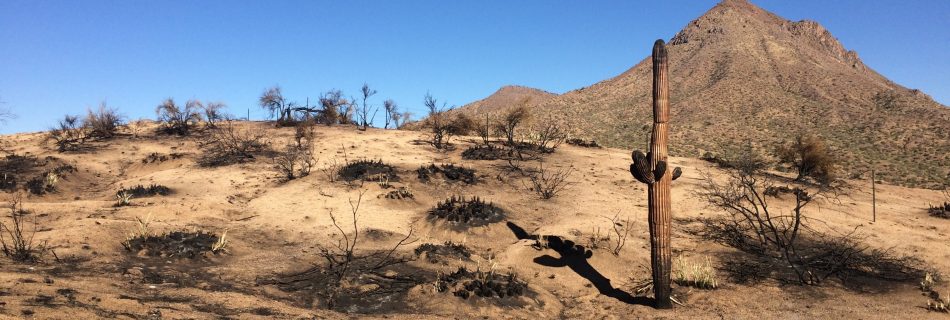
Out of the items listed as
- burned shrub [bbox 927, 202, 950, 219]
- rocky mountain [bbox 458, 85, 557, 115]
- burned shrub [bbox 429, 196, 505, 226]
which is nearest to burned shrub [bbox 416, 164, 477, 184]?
burned shrub [bbox 429, 196, 505, 226]

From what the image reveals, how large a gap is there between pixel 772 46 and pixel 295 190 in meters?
68.4

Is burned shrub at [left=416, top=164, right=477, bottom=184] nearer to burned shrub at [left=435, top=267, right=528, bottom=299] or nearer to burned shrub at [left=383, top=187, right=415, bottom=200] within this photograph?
burned shrub at [left=383, top=187, right=415, bottom=200]

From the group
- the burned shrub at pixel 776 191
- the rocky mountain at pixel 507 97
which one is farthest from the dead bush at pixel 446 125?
the rocky mountain at pixel 507 97

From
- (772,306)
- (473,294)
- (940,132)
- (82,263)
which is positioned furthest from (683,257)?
(940,132)

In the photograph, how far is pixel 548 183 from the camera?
16.1 metres

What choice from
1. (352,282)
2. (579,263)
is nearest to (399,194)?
(579,263)

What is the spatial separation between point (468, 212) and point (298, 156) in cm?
1148

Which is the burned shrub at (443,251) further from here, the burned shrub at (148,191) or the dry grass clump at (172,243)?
the burned shrub at (148,191)

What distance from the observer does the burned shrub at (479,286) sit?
293 inches

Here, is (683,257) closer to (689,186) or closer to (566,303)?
(566,303)

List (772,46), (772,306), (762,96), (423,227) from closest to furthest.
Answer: (772,306) < (423,227) < (762,96) < (772,46)

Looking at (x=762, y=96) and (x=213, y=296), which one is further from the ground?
(x=762, y=96)

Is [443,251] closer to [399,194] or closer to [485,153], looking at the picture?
[399,194]

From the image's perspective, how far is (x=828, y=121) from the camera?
135 feet
